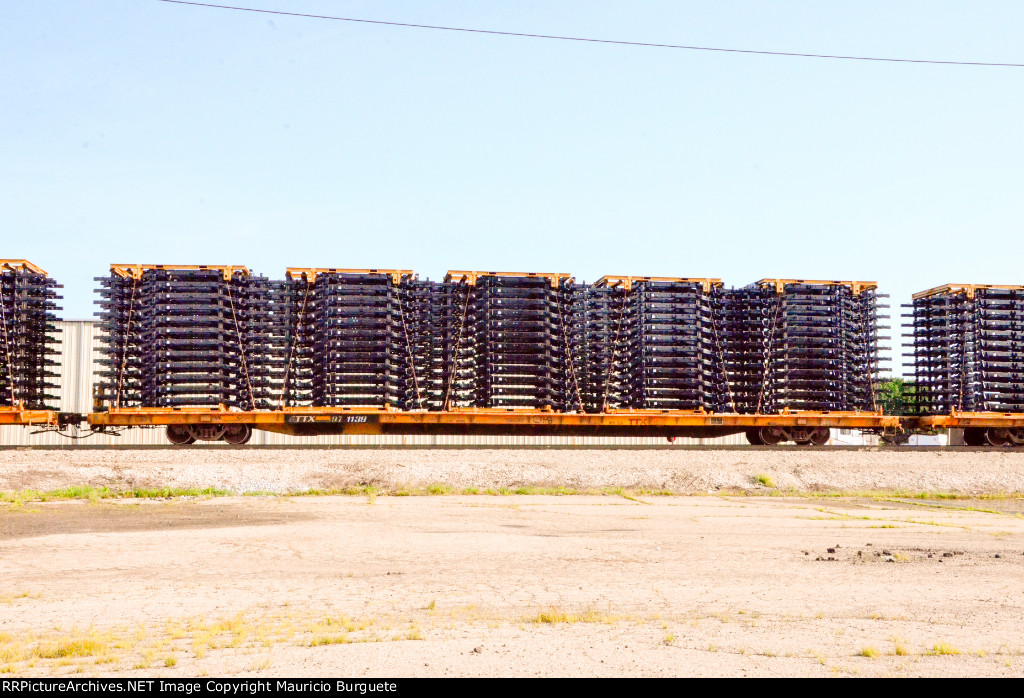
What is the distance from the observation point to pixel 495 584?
11531mm

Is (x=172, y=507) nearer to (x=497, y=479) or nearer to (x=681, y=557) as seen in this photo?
(x=497, y=479)

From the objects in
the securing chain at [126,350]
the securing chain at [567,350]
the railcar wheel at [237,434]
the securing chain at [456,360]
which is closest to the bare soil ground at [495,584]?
the railcar wheel at [237,434]

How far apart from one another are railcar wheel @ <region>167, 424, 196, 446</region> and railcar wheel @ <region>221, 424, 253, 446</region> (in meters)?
0.98

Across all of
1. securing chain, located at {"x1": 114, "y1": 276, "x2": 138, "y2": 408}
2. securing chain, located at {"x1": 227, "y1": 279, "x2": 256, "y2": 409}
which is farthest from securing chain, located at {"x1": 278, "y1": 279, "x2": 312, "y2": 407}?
securing chain, located at {"x1": 114, "y1": 276, "x2": 138, "y2": 408}

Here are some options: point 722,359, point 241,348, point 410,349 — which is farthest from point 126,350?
point 722,359

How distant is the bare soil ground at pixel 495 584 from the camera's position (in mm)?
7484

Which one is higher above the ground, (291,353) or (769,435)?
(291,353)

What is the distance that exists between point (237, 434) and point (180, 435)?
1745mm

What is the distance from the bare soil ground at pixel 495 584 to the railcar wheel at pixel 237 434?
10.2ft

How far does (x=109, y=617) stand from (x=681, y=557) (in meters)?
8.20

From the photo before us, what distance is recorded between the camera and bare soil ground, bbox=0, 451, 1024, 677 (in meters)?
7.48

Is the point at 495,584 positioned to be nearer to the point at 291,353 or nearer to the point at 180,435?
the point at 291,353

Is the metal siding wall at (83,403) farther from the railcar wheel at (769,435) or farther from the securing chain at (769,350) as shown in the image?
the securing chain at (769,350)

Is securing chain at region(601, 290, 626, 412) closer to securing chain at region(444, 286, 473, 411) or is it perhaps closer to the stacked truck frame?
the stacked truck frame
